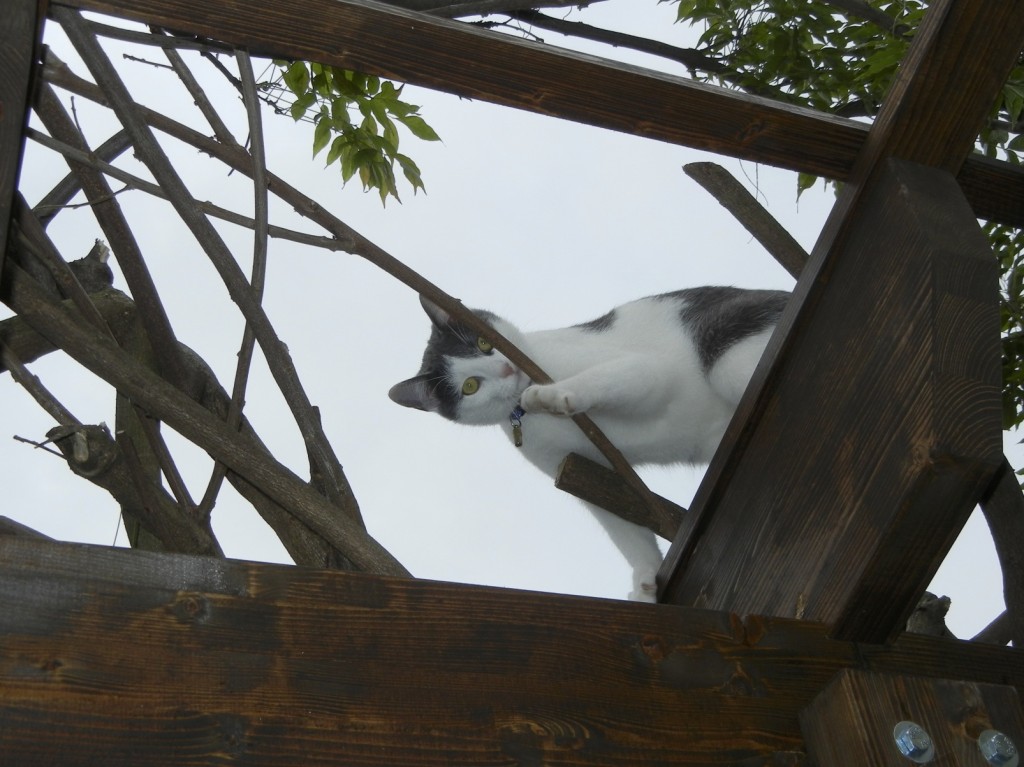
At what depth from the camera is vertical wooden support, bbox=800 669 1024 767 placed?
1.31 m

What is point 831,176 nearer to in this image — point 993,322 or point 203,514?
point 993,322

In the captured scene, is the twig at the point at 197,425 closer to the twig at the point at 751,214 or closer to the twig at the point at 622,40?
the twig at the point at 751,214

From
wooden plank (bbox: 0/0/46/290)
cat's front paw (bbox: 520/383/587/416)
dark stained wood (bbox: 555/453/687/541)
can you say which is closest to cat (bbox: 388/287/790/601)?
cat's front paw (bbox: 520/383/587/416)

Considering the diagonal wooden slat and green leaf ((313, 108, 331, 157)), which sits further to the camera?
green leaf ((313, 108, 331, 157))

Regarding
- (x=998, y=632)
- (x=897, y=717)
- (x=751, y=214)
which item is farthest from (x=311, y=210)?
(x=998, y=632)

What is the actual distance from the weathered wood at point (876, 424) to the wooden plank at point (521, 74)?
16 cm

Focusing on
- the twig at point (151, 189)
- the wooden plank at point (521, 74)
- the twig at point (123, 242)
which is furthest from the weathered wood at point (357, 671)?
the twig at point (123, 242)

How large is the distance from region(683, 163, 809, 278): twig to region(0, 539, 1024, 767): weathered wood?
1.22m

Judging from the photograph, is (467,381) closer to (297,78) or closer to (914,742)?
(297,78)

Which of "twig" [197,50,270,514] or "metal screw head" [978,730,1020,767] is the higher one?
"twig" [197,50,270,514]

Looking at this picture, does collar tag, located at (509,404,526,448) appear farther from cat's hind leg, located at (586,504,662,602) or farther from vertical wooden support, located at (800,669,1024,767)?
vertical wooden support, located at (800,669,1024,767)

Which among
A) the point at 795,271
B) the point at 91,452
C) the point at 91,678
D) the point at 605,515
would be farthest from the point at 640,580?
the point at 91,678

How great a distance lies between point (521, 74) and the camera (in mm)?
1462

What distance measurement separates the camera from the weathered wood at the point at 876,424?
1.41m
